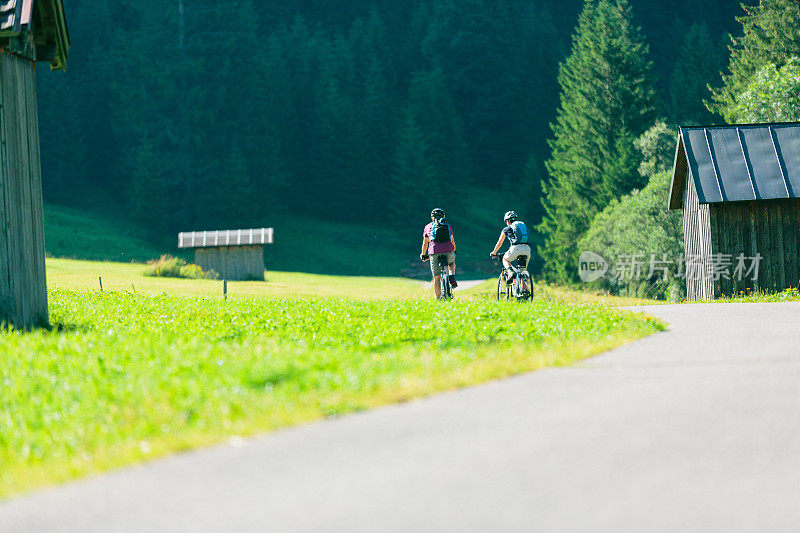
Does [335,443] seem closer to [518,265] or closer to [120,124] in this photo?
[518,265]

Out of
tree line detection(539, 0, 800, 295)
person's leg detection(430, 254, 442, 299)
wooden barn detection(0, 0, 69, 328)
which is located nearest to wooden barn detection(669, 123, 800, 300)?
person's leg detection(430, 254, 442, 299)

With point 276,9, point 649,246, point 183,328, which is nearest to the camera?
point 183,328

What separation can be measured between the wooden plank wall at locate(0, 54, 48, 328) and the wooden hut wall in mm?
18617

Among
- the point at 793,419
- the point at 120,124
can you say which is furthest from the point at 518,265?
the point at 120,124

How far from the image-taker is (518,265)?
18.5m

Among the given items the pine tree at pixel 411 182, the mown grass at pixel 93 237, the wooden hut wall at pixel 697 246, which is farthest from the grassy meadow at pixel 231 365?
the pine tree at pixel 411 182

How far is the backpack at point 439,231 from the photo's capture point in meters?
19.1

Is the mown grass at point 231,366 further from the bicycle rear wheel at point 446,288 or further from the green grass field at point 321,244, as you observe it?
the green grass field at point 321,244

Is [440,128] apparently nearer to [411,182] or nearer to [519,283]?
[411,182]

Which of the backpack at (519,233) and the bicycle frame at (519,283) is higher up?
the backpack at (519,233)

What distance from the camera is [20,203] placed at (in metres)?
14.9

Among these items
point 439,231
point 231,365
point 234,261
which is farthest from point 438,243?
point 234,261

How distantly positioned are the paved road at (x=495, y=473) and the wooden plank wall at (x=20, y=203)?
9.31 m

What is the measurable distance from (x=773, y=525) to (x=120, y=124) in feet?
221
